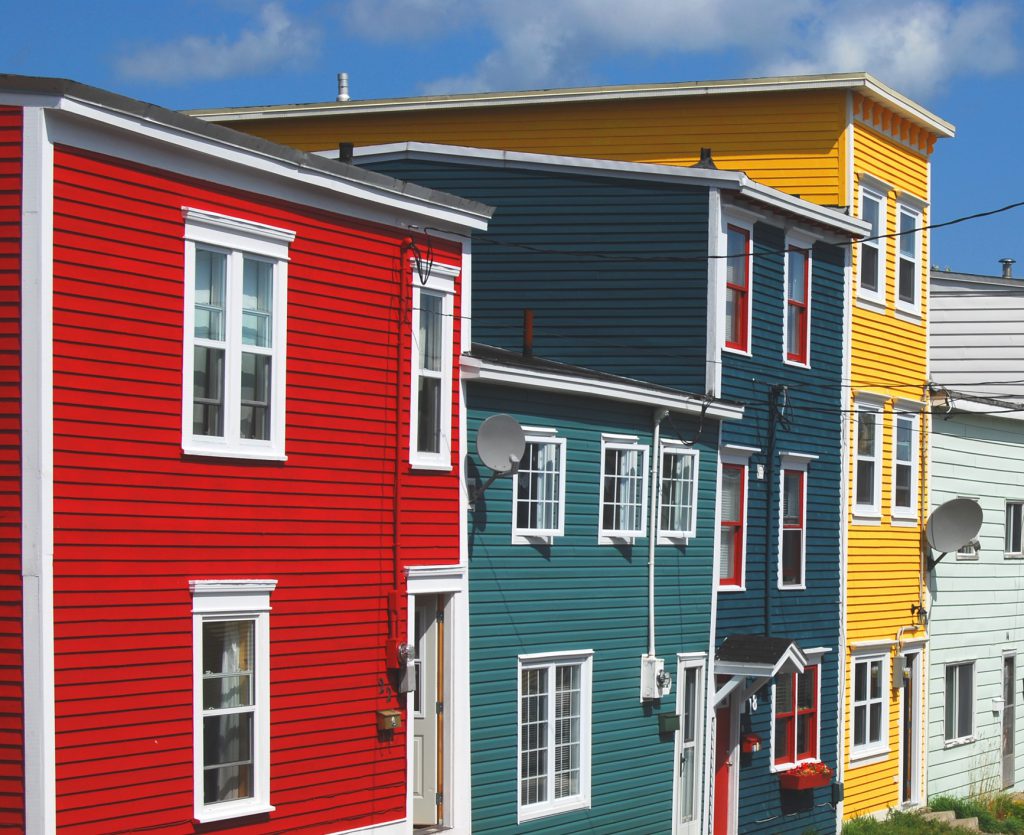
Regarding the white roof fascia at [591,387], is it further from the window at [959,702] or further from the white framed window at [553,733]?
the window at [959,702]

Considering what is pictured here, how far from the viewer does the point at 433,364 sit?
60.5 feet

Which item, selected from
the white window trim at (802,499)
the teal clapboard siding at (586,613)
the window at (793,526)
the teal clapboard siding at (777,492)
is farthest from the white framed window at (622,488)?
the window at (793,526)

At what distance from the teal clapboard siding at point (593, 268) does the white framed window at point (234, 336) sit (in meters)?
8.92

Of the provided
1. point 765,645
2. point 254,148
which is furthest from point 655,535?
point 254,148

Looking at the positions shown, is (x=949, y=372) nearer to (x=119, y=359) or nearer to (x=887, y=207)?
(x=887, y=207)

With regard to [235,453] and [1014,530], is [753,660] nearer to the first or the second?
[235,453]

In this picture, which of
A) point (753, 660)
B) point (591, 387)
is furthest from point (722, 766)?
point (591, 387)

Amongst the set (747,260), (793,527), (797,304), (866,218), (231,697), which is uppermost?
(866,218)

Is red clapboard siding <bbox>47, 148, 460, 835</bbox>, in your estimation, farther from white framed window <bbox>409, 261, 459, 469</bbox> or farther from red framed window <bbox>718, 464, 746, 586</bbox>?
red framed window <bbox>718, 464, 746, 586</bbox>

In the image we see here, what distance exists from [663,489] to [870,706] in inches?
322

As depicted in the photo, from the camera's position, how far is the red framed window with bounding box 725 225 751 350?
24312 mm

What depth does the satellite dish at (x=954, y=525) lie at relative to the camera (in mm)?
29625

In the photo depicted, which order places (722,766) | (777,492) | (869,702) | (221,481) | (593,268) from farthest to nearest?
(869,702)
(777,492)
(593,268)
(722,766)
(221,481)

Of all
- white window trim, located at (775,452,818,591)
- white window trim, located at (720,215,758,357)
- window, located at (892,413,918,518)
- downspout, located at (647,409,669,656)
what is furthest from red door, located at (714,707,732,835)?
window, located at (892,413,918,518)
